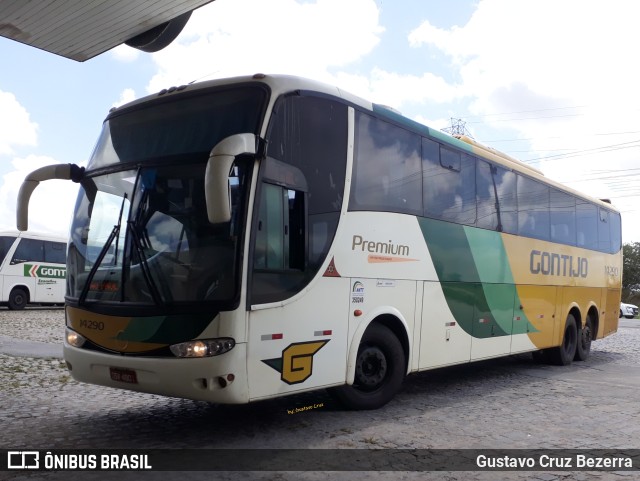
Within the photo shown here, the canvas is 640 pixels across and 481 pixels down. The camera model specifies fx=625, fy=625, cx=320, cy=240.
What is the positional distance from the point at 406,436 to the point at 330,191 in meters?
2.63

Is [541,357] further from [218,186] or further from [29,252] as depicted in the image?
[29,252]

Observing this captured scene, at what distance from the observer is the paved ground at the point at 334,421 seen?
5715 mm

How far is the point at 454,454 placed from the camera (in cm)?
559

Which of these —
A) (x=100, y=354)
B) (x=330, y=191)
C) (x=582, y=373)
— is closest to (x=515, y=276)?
(x=582, y=373)

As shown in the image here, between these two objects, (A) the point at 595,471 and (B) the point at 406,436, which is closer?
(A) the point at 595,471

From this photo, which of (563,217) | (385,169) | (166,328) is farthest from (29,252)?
(166,328)

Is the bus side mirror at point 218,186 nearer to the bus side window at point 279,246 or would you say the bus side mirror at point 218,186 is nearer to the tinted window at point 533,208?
the bus side window at point 279,246

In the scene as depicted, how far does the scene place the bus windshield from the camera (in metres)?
5.61

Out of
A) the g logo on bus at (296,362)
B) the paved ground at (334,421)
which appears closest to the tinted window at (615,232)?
the paved ground at (334,421)

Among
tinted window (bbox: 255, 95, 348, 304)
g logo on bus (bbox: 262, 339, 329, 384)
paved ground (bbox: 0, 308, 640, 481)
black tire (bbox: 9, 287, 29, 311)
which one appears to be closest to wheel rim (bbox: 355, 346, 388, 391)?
paved ground (bbox: 0, 308, 640, 481)

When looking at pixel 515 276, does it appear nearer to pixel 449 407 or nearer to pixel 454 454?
pixel 449 407

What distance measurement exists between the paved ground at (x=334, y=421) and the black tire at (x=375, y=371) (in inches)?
6.6

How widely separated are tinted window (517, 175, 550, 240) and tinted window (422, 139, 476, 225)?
1880mm

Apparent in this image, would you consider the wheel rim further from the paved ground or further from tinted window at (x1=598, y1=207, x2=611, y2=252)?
tinted window at (x1=598, y1=207, x2=611, y2=252)
